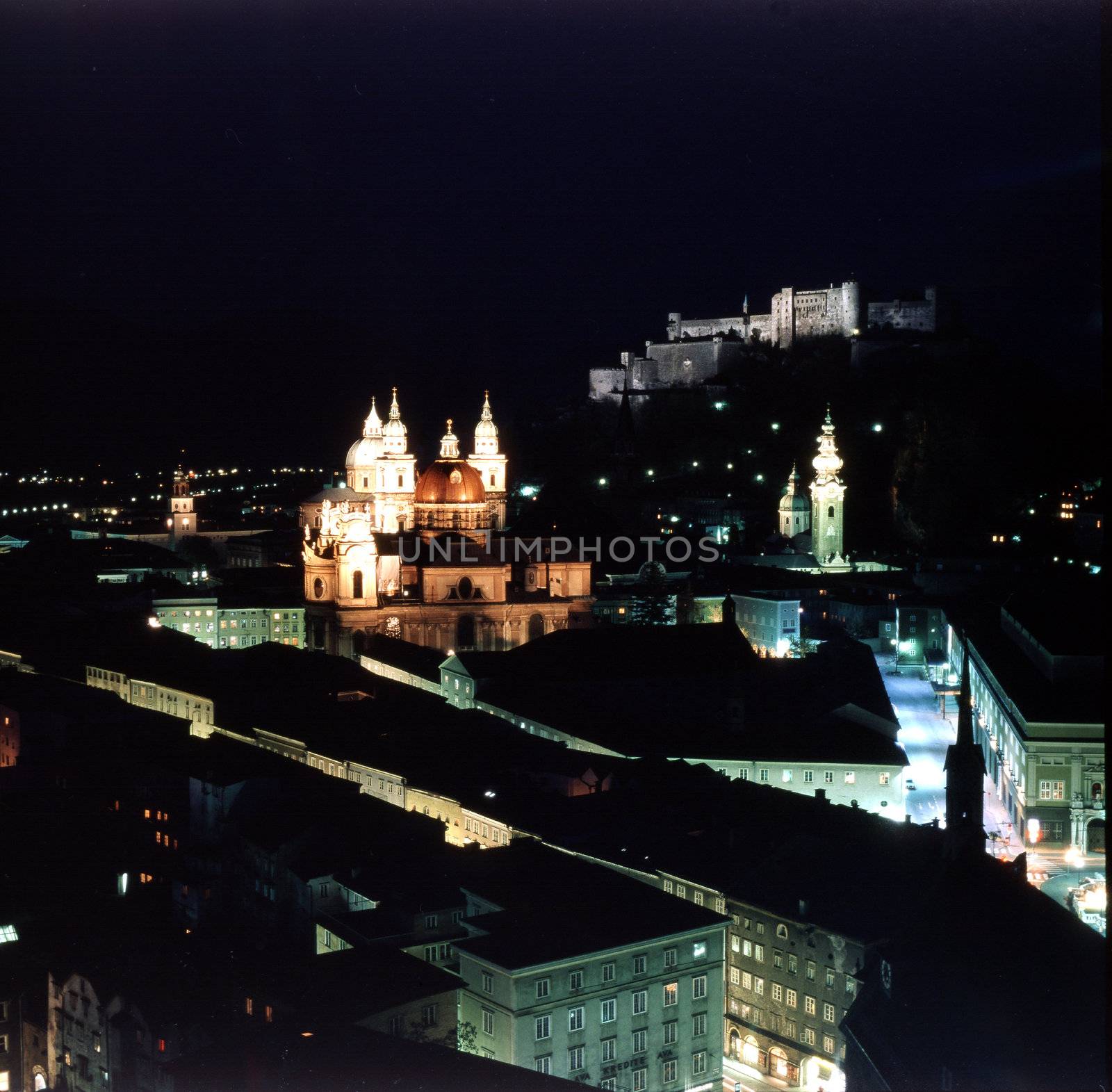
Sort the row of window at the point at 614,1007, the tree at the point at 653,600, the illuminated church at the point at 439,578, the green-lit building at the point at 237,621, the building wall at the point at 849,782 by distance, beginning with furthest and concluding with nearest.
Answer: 1. the green-lit building at the point at 237,621
2. the tree at the point at 653,600
3. the illuminated church at the point at 439,578
4. the building wall at the point at 849,782
5. the row of window at the point at 614,1007

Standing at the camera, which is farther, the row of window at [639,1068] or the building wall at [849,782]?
the building wall at [849,782]

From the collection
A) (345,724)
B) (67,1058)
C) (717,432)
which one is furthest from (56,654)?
(717,432)

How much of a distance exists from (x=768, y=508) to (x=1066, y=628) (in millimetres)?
21979

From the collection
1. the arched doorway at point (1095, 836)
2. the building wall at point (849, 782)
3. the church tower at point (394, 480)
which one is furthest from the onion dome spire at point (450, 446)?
the arched doorway at point (1095, 836)

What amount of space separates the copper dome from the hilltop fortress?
18745 mm

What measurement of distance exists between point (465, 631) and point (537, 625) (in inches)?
62.5

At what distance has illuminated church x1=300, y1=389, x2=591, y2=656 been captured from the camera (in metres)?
33.8

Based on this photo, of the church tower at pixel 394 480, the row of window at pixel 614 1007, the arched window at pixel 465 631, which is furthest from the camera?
the church tower at pixel 394 480

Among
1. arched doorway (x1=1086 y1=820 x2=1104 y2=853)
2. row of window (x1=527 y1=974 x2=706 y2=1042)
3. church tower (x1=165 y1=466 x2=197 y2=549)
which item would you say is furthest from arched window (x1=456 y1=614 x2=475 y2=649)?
church tower (x1=165 y1=466 x2=197 y2=549)

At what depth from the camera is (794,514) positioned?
139 ft

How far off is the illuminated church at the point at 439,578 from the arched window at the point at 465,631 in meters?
0.01

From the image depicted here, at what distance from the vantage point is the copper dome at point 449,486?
36.6 meters

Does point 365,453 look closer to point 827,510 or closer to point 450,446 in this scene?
point 450,446

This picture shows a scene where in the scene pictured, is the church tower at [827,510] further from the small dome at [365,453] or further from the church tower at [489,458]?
the small dome at [365,453]
